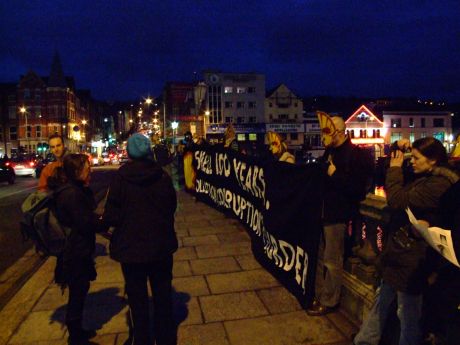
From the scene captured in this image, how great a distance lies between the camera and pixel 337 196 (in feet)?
13.3

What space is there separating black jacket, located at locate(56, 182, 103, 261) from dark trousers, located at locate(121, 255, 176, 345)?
51 cm

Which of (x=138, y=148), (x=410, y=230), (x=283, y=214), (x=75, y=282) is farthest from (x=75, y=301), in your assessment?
(x=410, y=230)

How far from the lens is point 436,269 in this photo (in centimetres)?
272

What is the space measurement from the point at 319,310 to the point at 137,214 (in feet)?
7.47

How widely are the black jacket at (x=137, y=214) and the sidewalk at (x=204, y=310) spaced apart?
1.20 m

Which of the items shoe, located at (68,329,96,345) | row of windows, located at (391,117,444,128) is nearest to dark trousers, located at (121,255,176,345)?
shoe, located at (68,329,96,345)

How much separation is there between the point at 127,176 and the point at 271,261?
9.37 ft

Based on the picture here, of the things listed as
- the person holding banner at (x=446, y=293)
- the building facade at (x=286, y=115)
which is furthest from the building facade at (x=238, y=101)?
the person holding banner at (x=446, y=293)

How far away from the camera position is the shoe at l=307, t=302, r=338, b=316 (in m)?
4.24

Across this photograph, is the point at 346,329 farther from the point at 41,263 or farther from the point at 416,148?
the point at 41,263

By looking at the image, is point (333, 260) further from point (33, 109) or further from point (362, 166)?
point (33, 109)

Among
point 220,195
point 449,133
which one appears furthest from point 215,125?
point 220,195

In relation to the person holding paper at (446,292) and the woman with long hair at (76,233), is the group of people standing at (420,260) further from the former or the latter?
the woman with long hair at (76,233)

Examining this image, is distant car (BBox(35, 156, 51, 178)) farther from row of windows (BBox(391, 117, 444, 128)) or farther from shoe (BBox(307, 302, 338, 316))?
row of windows (BBox(391, 117, 444, 128))
